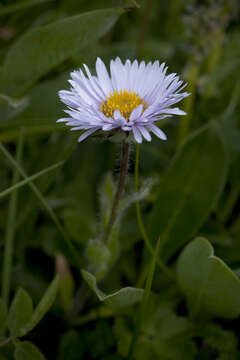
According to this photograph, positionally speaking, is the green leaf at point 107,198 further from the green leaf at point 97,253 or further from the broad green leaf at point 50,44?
the broad green leaf at point 50,44

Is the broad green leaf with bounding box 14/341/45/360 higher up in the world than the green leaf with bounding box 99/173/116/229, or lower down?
lower down

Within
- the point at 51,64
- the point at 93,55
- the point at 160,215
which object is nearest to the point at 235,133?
the point at 160,215

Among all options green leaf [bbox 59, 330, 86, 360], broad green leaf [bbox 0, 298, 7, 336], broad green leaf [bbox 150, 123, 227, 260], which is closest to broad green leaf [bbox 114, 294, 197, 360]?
green leaf [bbox 59, 330, 86, 360]

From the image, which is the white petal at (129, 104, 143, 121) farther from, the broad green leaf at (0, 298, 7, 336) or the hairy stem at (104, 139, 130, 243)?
the broad green leaf at (0, 298, 7, 336)

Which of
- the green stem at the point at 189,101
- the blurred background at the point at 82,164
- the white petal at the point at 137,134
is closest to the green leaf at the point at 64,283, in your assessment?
the blurred background at the point at 82,164

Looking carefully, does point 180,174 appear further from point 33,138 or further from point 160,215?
point 33,138

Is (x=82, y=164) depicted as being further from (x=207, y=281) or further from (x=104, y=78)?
(x=207, y=281)
